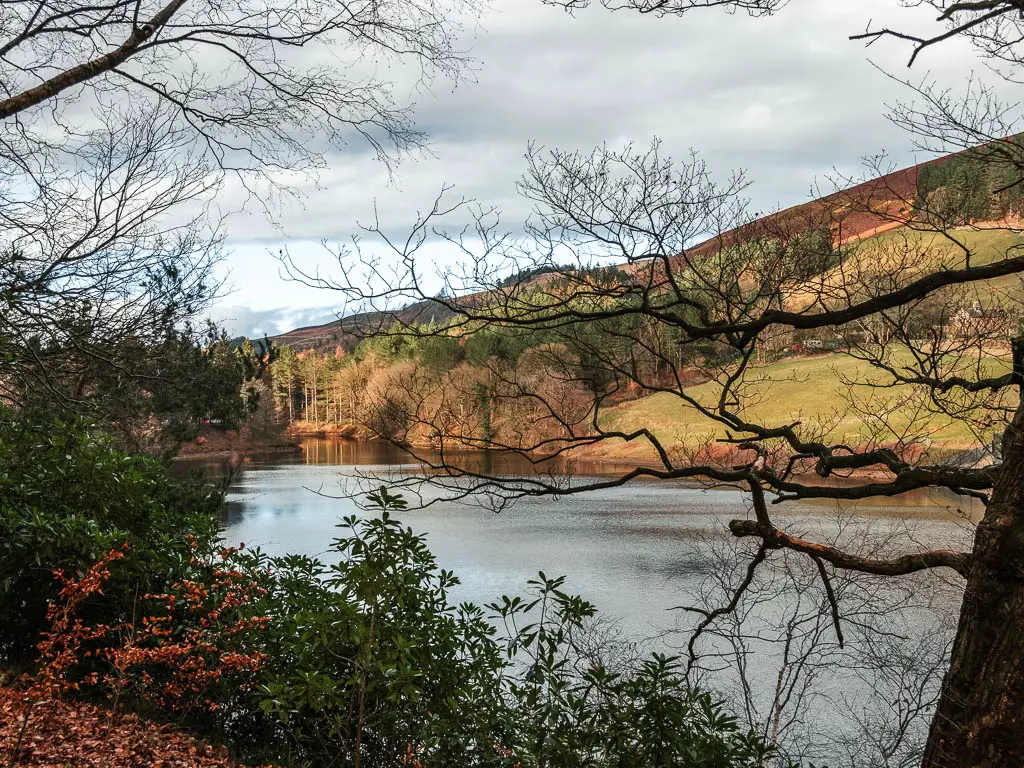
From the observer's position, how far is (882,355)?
4586mm

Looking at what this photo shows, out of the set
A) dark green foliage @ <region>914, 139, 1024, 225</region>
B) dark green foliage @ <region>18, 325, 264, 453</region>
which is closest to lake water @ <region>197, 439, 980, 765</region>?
dark green foliage @ <region>18, 325, 264, 453</region>

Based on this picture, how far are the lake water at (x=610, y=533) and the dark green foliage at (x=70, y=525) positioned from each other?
4595mm

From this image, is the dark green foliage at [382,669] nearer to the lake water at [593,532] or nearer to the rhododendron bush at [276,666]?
the rhododendron bush at [276,666]

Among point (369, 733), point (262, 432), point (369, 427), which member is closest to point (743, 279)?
point (369, 427)

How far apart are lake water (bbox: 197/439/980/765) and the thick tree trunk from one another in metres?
4.12

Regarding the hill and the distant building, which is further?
the distant building

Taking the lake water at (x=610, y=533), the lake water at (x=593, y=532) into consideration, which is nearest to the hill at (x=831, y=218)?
the lake water at (x=593, y=532)

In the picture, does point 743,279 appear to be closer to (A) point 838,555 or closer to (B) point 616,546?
(A) point 838,555

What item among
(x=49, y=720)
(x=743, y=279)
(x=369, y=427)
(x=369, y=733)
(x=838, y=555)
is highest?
(x=743, y=279)

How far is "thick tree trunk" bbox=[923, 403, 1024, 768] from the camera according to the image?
294 centimetres

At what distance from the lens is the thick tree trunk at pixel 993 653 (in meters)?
2.94

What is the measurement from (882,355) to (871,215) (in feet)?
2.89

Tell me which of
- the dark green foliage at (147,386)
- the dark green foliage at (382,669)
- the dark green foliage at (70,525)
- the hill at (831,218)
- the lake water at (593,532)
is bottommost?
the lake water at (593,532)

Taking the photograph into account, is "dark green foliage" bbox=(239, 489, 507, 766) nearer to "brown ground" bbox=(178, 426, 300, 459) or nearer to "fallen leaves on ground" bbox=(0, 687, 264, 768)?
"fallen leaves on ground" bbox=(0, 687, 264, 768)
